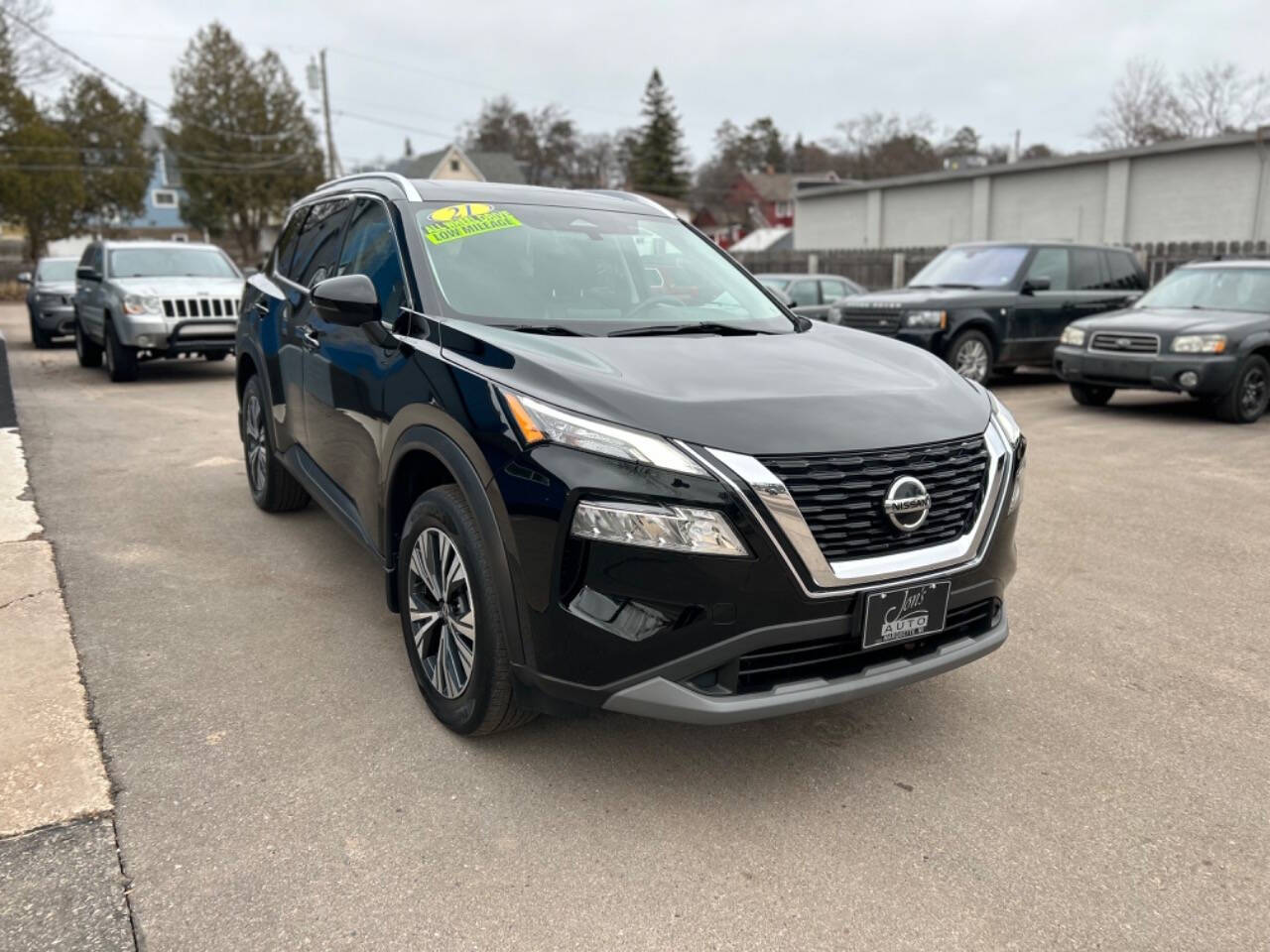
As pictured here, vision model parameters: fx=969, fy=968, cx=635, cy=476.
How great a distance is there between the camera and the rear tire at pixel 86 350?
13.5m

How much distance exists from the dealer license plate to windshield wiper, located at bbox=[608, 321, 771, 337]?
131cm

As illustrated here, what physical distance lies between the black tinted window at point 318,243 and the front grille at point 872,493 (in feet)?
9.10

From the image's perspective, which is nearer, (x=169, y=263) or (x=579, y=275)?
(x=579, y=275)

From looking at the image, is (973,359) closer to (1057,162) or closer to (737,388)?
(737,388)

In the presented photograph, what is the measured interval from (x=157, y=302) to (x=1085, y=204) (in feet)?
84.6

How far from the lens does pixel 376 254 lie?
4.01 meters

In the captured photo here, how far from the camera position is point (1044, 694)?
11.9 ft

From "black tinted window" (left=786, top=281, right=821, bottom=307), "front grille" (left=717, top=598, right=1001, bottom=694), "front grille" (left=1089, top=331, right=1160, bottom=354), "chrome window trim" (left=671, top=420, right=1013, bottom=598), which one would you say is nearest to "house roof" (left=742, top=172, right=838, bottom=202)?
"black tinted window" (left=786, top=281, right=821, bottom=307)

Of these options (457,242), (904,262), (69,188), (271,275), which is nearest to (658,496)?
(457,242)

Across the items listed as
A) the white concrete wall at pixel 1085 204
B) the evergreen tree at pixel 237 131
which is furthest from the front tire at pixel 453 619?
the evergreen tree at pixel 237 131

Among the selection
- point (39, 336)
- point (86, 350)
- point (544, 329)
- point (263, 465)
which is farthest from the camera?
point (39, 336)

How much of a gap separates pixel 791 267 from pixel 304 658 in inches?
1085

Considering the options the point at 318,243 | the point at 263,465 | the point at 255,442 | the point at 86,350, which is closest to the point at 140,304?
the point at 86,350

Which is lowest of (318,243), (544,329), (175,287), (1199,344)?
(1199,344)
